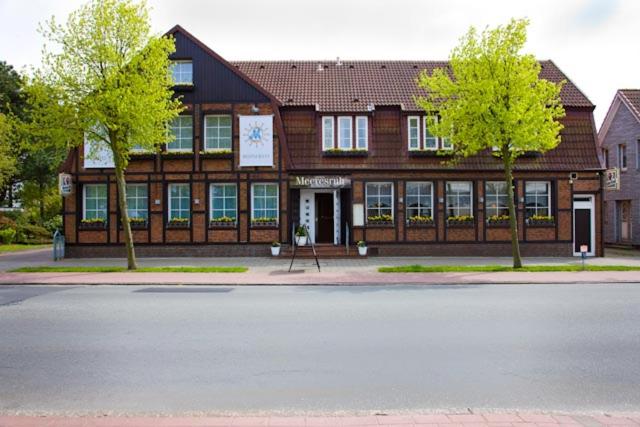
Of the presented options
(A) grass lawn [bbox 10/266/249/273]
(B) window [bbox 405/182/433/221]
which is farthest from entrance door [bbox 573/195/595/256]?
(A) grass lawn [bbox 10/266/249/273]

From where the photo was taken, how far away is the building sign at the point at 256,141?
75.7 ft

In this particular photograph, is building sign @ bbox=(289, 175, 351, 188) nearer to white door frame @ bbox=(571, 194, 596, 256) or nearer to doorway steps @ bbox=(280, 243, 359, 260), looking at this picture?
doorway steps @ bbox=(280, 243, 359, 260)

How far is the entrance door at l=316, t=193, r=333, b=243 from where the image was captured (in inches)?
963

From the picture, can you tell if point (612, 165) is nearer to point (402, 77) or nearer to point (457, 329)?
point (402, 77)

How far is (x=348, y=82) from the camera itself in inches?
996

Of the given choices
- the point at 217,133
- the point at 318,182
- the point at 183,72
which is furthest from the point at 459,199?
the point at 183,72

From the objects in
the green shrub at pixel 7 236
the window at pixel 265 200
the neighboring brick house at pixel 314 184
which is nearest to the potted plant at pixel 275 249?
the neighboring brick house at pixel 314 184

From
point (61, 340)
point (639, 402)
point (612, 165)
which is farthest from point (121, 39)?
point (612, 165)

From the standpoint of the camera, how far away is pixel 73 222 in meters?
23.4

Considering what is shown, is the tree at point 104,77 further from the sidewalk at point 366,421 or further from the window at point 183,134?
the sidewalk at point 366,421

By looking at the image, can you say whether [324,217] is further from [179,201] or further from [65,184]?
[65,184]

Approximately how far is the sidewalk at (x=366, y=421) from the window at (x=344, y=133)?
19.3 meters

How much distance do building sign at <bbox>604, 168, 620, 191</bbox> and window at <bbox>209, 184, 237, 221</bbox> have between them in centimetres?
1653

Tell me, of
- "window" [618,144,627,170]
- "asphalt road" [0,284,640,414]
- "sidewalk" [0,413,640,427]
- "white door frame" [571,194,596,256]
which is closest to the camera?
"sidewalk" [0,413,640,427]
